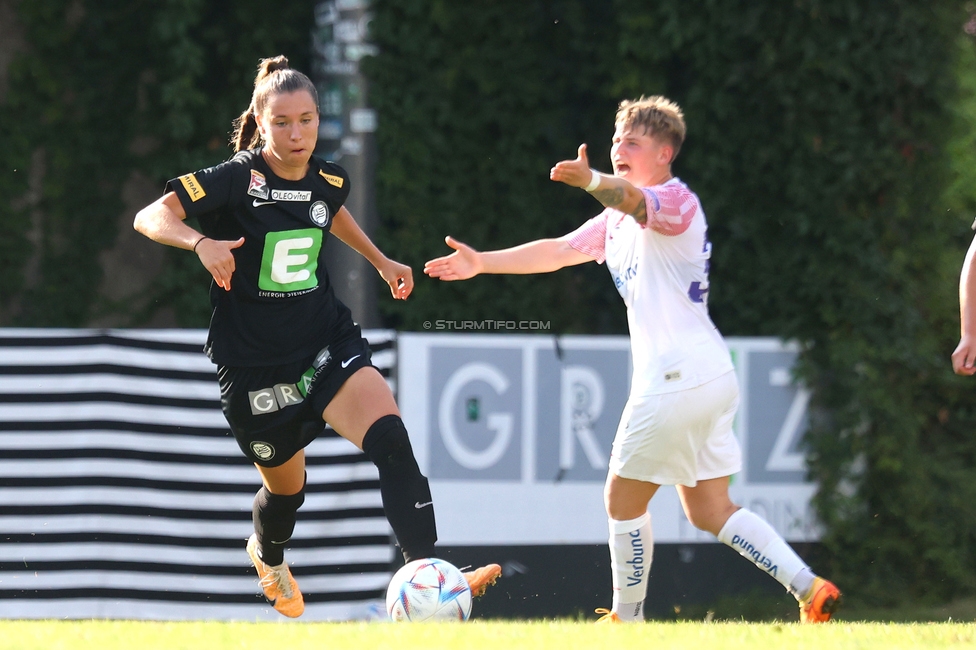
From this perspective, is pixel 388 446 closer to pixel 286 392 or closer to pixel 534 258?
pixel 286 392

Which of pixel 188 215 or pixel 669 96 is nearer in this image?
pixel 188 215

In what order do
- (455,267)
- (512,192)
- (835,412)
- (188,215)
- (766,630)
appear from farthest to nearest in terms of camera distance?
1. (512,192)
2. (835,412)
3. (455,267)
4. (188,215)
5. (766,630)

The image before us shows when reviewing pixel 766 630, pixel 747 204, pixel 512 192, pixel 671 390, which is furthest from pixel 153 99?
pixel 766 630

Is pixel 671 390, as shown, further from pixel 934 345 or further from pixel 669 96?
pixel 669 96

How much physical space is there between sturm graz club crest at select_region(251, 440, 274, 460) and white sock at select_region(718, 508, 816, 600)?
1.74 metres

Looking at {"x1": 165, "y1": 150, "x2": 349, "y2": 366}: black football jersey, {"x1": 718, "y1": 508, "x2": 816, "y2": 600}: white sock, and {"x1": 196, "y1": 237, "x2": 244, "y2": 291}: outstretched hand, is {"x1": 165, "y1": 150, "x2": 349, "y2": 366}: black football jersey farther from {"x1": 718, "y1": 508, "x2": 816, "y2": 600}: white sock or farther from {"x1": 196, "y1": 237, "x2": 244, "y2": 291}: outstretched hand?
{"x1": 718, "y1": 508, "x2": 816, "y2": 600}: white sock

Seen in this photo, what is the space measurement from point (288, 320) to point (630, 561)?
1.57m

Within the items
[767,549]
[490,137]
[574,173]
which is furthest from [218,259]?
[490,137]

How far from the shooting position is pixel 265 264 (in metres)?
4.57

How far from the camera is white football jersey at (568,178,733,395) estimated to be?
4.43 meters

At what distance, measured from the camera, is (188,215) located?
4.36 meters

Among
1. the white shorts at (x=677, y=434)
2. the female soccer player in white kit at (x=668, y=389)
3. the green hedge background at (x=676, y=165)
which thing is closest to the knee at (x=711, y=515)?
the female soccer player in white kit at (x=668, y=389)

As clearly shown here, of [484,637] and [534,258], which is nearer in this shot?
[484,637]

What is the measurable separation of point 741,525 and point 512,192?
4.46m
